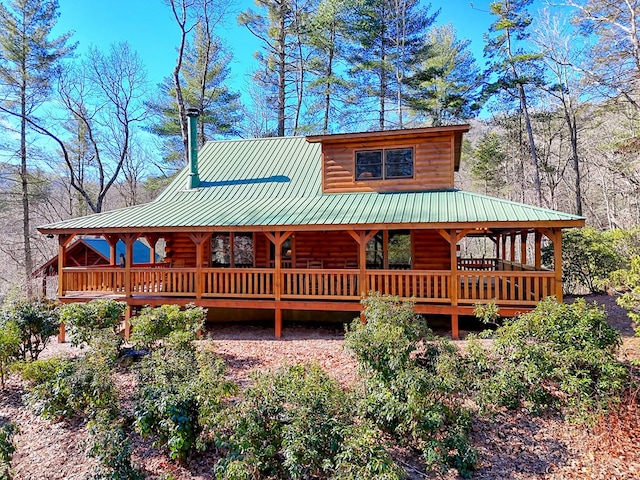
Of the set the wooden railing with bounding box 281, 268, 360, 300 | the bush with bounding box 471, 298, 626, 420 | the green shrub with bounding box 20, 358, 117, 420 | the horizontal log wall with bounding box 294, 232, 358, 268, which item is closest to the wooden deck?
the wooden railing with bounding box 281, 268, 360, 300

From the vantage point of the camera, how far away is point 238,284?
998 centimetres

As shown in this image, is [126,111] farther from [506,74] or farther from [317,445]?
[317,445]

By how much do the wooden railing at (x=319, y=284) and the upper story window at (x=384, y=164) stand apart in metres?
3.38

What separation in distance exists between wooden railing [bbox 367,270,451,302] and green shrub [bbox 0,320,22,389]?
7.80m

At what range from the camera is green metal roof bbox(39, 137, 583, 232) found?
29.1ft

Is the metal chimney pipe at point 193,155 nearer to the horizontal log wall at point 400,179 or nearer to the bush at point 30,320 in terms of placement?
Result: the horizontal log wall at point 400,179

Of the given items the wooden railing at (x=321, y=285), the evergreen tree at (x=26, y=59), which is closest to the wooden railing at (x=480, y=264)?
the wooden railing at (x=321, y=285)

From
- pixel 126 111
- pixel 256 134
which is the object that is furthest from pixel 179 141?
pixel 256 134

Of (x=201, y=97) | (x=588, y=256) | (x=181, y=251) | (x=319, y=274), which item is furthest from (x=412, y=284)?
(x=201, y=97)

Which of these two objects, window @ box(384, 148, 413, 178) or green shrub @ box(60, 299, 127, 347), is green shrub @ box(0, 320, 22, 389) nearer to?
green shrub @ box(60, 299, 127, 347)

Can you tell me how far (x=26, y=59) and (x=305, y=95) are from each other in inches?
615

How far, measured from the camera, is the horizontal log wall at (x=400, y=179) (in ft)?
36.0

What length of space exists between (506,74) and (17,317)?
78.9ft

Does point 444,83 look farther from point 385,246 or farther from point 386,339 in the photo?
point 386,339
